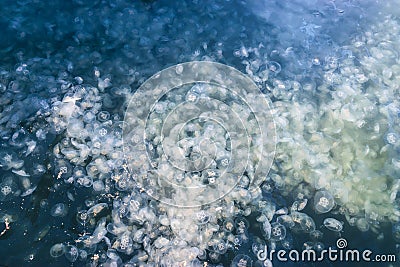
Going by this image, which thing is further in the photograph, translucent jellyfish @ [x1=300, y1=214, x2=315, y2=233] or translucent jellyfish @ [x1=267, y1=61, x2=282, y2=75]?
translucent jellyfish @ [x1=267, y1=61, x2=282, y2=75]

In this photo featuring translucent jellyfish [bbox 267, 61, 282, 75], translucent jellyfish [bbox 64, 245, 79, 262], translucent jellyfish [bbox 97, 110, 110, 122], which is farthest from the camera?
translucent jellyfish [bbox 267, 61, 282, 75]

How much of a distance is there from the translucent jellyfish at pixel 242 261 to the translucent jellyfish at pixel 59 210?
2.62 feet

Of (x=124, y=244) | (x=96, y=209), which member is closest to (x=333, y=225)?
(x=124, y=244)

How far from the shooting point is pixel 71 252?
5.49 ft

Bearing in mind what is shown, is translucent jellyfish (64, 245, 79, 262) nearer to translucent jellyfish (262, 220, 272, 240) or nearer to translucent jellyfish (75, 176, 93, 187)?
translucent jellyfish (75, 176, 93, 187)

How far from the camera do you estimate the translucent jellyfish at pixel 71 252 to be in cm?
167

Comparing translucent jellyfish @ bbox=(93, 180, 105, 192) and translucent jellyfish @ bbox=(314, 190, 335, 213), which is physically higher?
translucent jellyfish @ bbox=(314, 190, 335, 213)

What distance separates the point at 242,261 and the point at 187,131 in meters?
0.67

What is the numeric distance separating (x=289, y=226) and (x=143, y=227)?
2.24 feet

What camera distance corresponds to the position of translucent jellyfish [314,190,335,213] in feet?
6.07

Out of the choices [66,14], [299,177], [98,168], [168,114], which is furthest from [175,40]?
[299,177]

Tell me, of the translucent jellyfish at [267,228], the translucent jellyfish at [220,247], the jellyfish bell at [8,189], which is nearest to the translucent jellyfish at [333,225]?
the translucent jellyfish at [267,228]

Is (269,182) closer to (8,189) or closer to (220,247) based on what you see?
(220,247)

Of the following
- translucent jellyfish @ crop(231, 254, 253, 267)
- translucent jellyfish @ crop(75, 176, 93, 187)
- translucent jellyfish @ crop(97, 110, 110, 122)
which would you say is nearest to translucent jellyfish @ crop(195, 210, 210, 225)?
translucent jellyfish @ crop(231, 254, 253, 267)
